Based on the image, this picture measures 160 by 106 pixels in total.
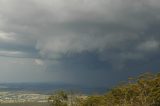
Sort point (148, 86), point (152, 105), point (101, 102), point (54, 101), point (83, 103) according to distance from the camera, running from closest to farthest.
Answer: point (152, 105) → point (148, 86) → point (101, 102) → point (83, 103) → point (54, 101)

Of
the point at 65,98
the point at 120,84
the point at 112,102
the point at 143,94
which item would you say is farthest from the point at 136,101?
the point at 65,98

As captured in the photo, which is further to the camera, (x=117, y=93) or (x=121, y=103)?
(x=117, y=93)

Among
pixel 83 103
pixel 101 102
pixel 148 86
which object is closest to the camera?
pixel 148 86

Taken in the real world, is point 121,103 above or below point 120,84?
below

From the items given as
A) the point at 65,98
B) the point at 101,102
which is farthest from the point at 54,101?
the point at 101,102

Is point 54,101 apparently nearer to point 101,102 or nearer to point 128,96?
point 101,102

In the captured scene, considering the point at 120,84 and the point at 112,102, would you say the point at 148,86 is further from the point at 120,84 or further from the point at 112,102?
the point at 120,84
